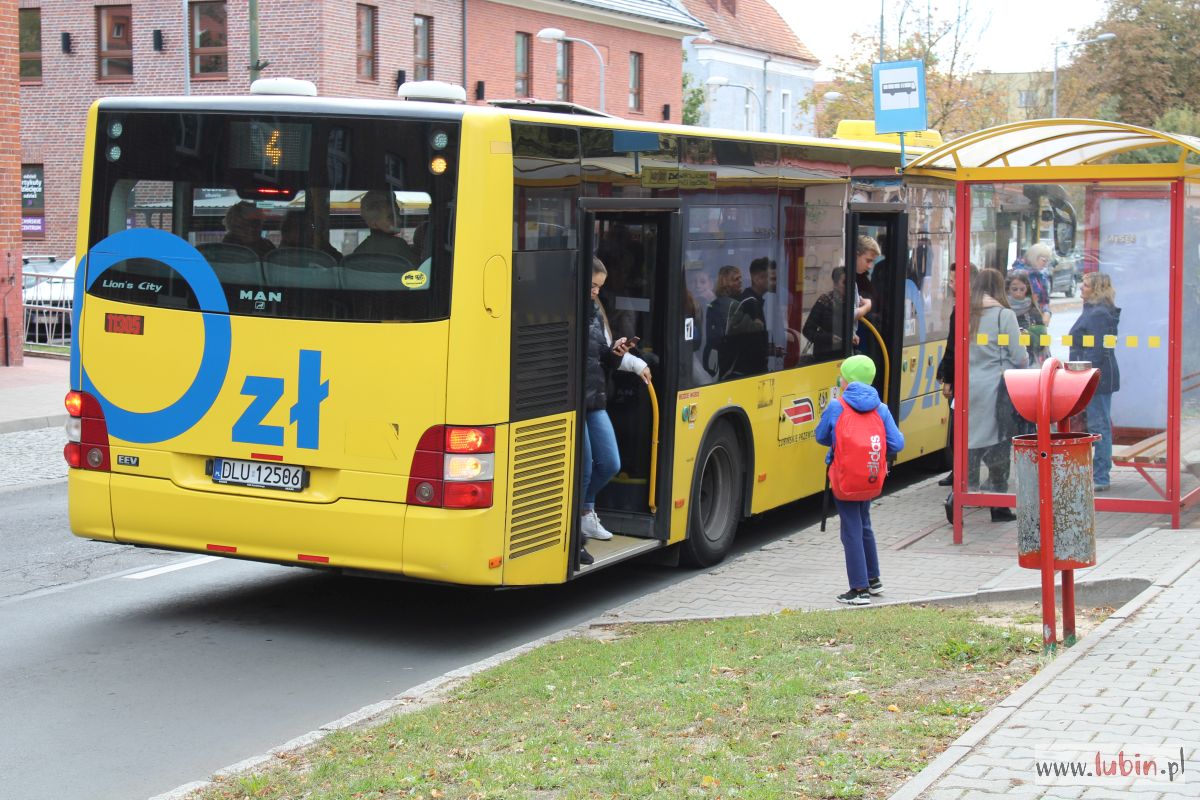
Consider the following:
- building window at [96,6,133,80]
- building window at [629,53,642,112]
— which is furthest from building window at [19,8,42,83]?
building window at [629,53,642,112]

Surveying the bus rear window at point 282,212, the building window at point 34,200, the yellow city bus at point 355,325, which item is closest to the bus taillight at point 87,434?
the yellow city bus at point 355,325

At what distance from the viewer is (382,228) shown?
25.5 feet

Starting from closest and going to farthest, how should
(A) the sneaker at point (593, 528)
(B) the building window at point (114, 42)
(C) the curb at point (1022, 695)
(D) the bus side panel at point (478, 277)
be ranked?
1. (C) the curb at point (1022, 695)
2. (D) the bus side panel at point (478, 277)
3. (A) the sneaker at point (593, 528)
4. (B) the building window at point (114, 42)

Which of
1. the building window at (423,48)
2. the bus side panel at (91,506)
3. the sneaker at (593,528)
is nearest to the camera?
the bus side panel at (91,506)

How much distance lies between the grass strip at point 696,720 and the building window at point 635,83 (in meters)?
43.8

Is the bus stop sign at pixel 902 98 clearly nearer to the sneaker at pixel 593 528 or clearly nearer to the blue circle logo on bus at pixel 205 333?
the sneaker at pixel 593 528

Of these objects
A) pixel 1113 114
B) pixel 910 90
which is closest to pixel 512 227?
pixel 910 90

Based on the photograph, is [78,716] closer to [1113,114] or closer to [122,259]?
[122,259]

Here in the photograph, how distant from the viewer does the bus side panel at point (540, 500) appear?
7.97 m

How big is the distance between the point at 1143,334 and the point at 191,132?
21.9ft

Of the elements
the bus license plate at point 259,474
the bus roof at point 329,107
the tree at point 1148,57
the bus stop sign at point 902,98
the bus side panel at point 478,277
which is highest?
the tree at point 1148,57

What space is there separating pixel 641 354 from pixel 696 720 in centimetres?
383

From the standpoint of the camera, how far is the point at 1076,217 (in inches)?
426

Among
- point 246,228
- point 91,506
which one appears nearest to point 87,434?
point 91,506
